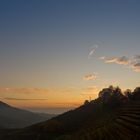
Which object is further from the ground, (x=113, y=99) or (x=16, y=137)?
(x=113, y=99)

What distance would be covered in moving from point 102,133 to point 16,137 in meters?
69.4

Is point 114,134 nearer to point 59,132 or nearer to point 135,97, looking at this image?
A: point 59,132

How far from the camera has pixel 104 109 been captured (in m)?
125

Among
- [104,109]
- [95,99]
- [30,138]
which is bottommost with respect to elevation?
[30,138]

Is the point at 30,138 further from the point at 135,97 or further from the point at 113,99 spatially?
the point at 135,97

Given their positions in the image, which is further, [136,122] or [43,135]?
[43,135]

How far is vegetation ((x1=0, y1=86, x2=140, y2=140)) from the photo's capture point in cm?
5047

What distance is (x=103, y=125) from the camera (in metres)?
68.4

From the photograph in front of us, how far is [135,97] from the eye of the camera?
126 metres

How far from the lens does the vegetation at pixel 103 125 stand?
50.5 meters

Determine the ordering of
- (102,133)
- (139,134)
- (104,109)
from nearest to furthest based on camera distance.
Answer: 1. (139,134)
2. (102,133)
3. (104,109)

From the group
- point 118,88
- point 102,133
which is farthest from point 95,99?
point 102,133

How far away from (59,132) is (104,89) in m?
78.7

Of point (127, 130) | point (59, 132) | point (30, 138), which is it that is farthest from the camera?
point (59, 132)
